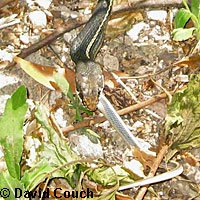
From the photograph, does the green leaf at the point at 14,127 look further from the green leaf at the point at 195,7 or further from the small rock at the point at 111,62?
the green leaf at the point at 195,7

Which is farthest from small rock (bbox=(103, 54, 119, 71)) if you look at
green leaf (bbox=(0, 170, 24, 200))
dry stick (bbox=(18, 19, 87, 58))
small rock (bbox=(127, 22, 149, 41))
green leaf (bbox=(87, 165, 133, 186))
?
green leaf (bbox=(0, 170, 24, 200))

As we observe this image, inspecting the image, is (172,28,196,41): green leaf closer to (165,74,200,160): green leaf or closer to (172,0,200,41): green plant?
(172,0,200,41): green plant

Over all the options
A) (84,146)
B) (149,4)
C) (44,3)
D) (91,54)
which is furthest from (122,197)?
(44,3)

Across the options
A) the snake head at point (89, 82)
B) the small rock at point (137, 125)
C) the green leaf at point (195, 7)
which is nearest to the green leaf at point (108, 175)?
the small rock at point (137, 125)

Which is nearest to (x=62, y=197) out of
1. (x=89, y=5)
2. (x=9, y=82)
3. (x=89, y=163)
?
(x=89, y=163)

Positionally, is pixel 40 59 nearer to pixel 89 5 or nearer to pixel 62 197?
pixel 89 5

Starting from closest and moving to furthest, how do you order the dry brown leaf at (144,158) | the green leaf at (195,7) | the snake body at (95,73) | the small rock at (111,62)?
the dry brown leaf at (144,158) < the snake body at (95,73) < the green leaf at (195,7) < the small rock at (111,62)
